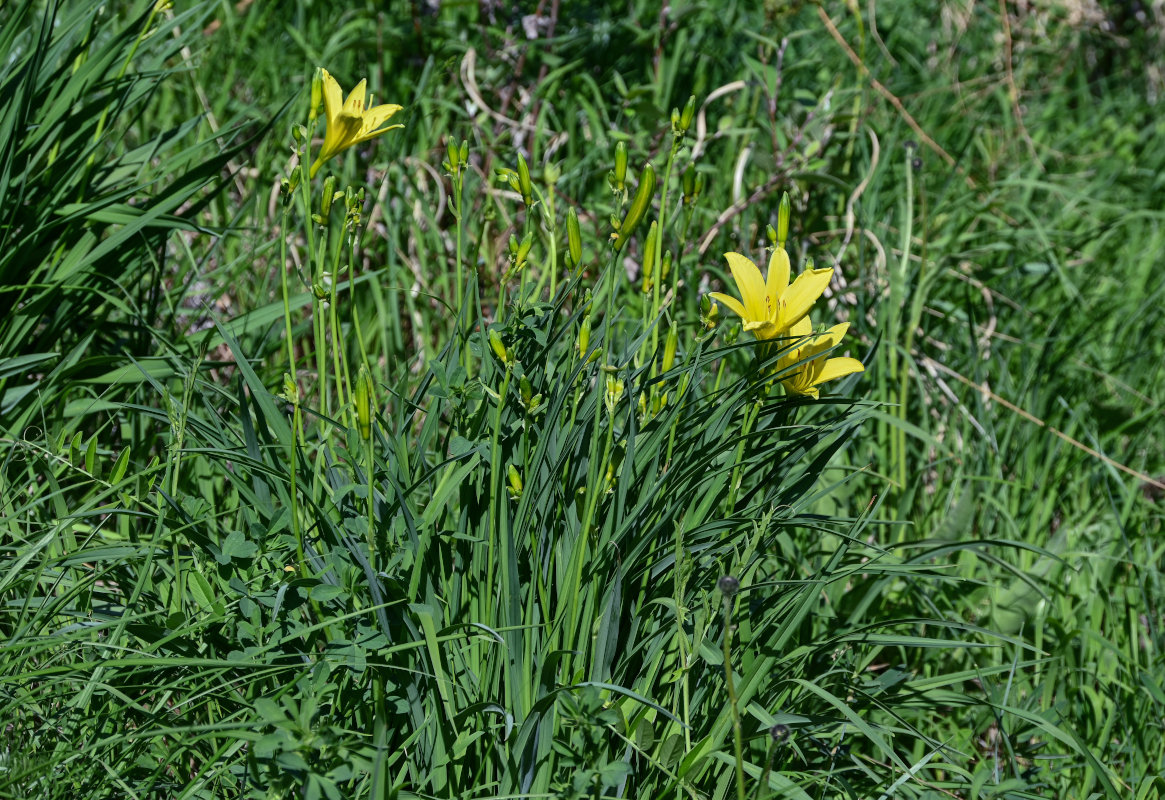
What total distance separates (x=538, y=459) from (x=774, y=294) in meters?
0.41

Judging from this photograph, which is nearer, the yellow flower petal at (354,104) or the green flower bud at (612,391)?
the green flower bud at (612,391)

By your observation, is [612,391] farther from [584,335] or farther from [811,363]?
[811,363]

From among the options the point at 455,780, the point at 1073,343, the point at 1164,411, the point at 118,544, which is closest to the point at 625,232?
the point at 455,780

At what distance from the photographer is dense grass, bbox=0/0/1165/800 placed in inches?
53.4

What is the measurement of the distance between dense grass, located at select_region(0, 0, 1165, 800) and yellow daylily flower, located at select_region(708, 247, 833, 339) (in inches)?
2.7

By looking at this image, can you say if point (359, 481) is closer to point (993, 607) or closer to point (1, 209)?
point (1, 209)

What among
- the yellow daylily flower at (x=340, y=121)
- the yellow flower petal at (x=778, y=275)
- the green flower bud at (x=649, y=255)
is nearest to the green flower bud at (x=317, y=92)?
the yellow daylily flower at (x=340, y=121)

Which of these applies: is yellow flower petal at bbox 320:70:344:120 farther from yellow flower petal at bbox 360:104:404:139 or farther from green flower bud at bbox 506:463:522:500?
green flower bud at bbox 506:463:522:500

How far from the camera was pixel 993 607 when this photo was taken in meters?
2.05

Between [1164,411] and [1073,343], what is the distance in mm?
345

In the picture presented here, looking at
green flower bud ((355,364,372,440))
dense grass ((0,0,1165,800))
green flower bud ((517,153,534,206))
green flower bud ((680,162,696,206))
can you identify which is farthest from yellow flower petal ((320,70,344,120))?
green flower bud ((680,162,696,206))

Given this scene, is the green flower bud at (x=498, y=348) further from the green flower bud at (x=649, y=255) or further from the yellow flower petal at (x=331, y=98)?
the yellow flower petal at (x=331, y=98)

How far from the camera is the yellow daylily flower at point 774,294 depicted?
1.37 meters

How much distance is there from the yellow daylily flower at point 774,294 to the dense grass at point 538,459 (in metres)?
0.07
